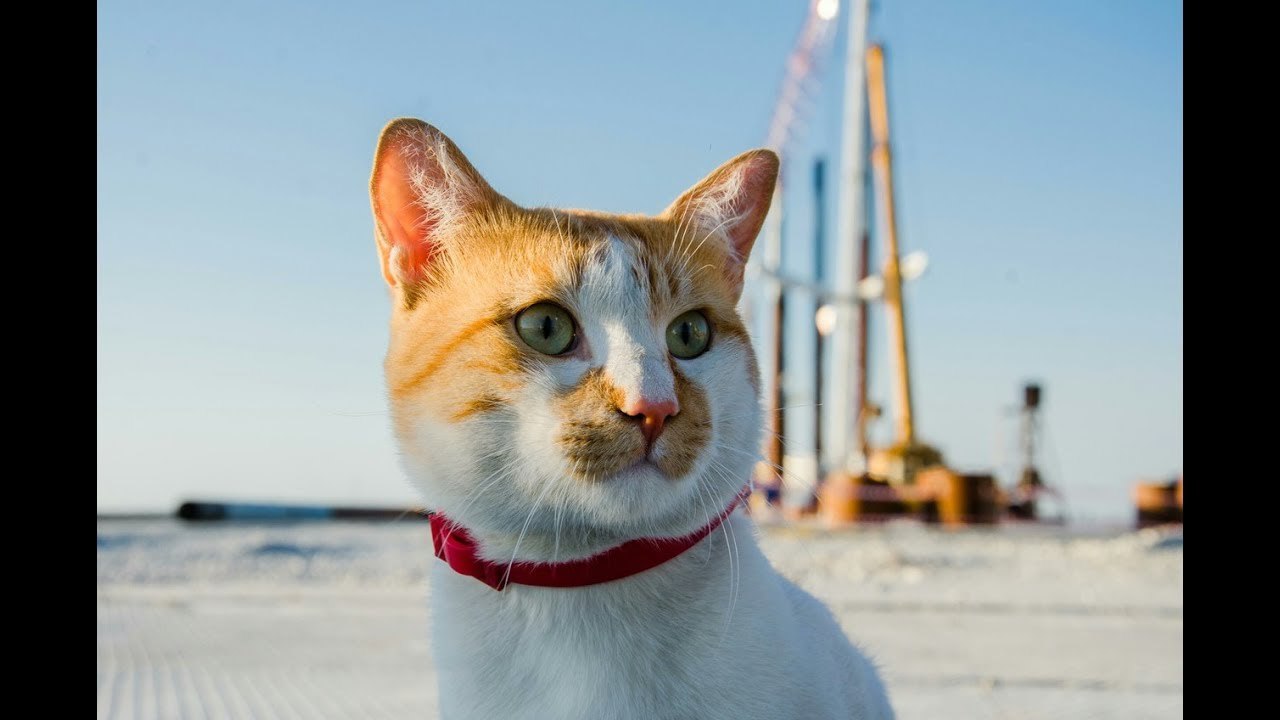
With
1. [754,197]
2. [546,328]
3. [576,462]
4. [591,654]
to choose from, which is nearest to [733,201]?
[754,197]

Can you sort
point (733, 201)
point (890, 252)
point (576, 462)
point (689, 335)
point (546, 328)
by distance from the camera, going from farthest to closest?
point (890, 252) → point (733, 201) → point (689, 335) → point (546, 328) → point (576, 462)

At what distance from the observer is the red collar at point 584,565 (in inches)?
51.9

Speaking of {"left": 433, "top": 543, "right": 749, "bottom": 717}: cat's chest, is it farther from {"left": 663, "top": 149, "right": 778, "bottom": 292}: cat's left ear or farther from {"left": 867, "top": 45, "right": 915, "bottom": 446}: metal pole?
{"left": 867, "top": 45, "right": 915, "bottom": 446}: metal pole

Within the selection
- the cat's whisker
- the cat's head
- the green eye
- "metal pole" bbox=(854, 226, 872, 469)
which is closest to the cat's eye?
the cat's head

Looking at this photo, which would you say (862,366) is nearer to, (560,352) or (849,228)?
(849,228)

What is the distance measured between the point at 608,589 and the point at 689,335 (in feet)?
1.30

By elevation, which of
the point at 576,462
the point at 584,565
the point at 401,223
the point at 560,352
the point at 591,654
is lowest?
the point at 591,654

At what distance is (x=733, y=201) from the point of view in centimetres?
164

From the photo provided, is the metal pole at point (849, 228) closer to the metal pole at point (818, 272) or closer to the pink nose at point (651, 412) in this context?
the metal pole at point (818, 272)

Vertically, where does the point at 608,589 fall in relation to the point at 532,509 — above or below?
Result: below
